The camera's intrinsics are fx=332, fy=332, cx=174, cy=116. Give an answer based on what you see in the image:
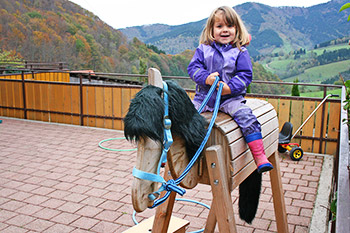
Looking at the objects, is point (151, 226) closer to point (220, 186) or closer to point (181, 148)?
point (220, 186)

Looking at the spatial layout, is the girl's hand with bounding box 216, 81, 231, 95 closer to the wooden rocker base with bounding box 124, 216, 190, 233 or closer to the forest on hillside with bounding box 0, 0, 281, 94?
the wooden rocker base with bounding box 124, 216, 190, 233

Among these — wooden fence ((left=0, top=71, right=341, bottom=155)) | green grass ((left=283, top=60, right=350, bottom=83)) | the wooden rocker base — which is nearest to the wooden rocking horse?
the wooden rocker base

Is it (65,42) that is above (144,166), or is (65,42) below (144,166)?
above

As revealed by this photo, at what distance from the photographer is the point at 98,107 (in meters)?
8.12

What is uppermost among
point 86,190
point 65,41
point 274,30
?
point 274,30

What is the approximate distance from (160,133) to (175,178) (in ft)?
1.50

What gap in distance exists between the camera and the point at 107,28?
53.2 metres

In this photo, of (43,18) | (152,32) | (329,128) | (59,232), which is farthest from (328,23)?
(43,18)

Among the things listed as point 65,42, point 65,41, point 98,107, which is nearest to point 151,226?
point 98,107

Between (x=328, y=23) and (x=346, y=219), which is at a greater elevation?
(x=328, y=23)

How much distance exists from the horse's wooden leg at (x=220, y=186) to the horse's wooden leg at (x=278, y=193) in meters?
1.02

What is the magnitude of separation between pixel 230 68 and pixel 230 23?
31cm

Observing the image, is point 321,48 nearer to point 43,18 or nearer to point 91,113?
point 91,113

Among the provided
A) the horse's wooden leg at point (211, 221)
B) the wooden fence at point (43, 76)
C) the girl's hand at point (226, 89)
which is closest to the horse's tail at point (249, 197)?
the horse's wooden leg at point (211, 221)
